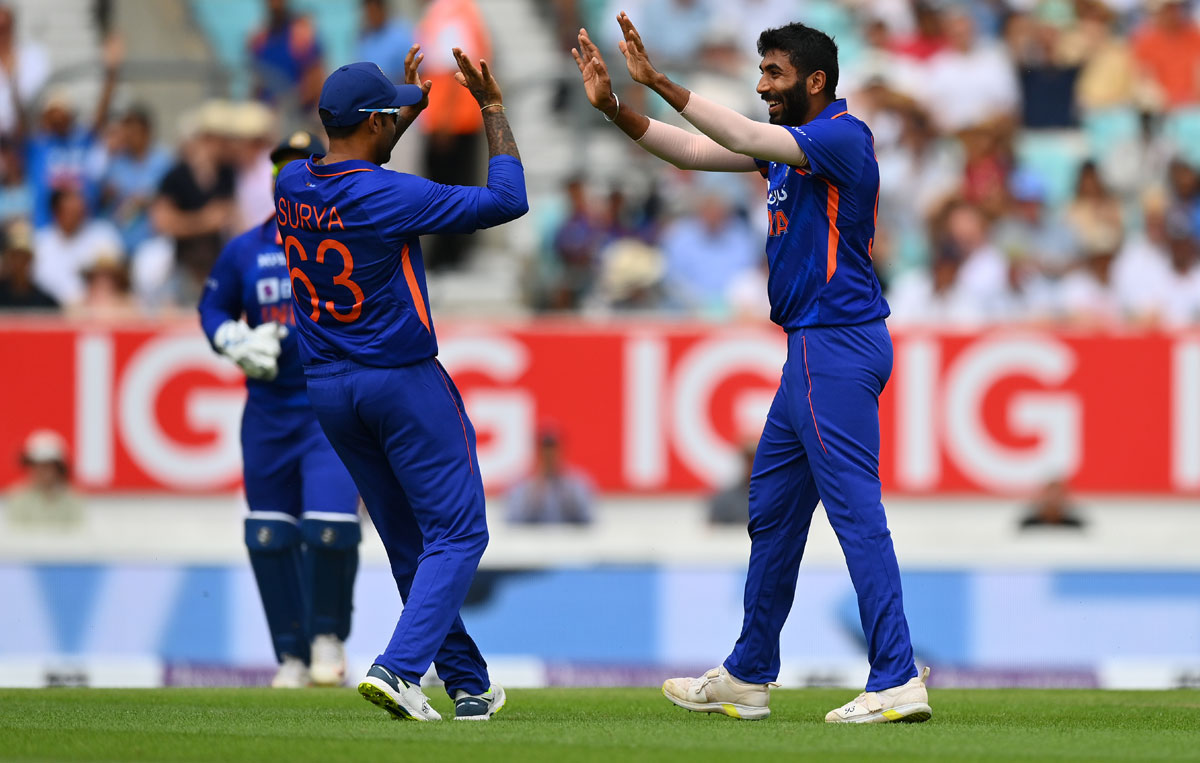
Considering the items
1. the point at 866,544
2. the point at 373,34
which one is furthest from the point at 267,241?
the point at 373,34

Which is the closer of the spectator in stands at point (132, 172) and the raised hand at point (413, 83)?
the raised hand at point (413, 83)

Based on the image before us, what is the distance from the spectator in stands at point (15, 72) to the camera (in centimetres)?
1608

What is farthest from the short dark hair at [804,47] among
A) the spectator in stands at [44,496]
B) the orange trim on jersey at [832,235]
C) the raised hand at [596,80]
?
the spectator in stands at [44,496]

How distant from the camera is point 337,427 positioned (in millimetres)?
6496

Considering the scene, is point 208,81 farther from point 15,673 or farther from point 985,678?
point 985,678

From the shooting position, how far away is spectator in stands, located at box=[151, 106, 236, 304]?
14.8 meters

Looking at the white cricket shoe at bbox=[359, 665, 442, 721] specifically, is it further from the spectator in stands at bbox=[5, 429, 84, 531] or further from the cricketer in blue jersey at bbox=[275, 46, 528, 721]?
the spectator in stands at bbox=[5, 429, 84, 531]

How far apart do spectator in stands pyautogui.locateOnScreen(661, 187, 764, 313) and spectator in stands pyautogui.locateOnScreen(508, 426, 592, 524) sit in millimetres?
1826

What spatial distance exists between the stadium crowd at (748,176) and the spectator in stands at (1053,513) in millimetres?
1360

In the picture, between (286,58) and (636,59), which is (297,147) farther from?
(286,58)

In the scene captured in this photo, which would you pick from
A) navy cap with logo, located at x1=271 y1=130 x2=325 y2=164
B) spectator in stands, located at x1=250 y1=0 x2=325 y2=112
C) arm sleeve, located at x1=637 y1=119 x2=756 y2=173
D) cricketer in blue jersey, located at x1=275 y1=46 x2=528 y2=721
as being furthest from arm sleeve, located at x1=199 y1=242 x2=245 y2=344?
spectator in stands, located at x1=250 y1=0 x2=325 y2=112

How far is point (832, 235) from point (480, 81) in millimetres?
1326

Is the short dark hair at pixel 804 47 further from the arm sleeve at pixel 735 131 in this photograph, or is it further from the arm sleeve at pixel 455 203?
the arm sleeve at pixel 455 203

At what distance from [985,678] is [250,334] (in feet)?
14.7
